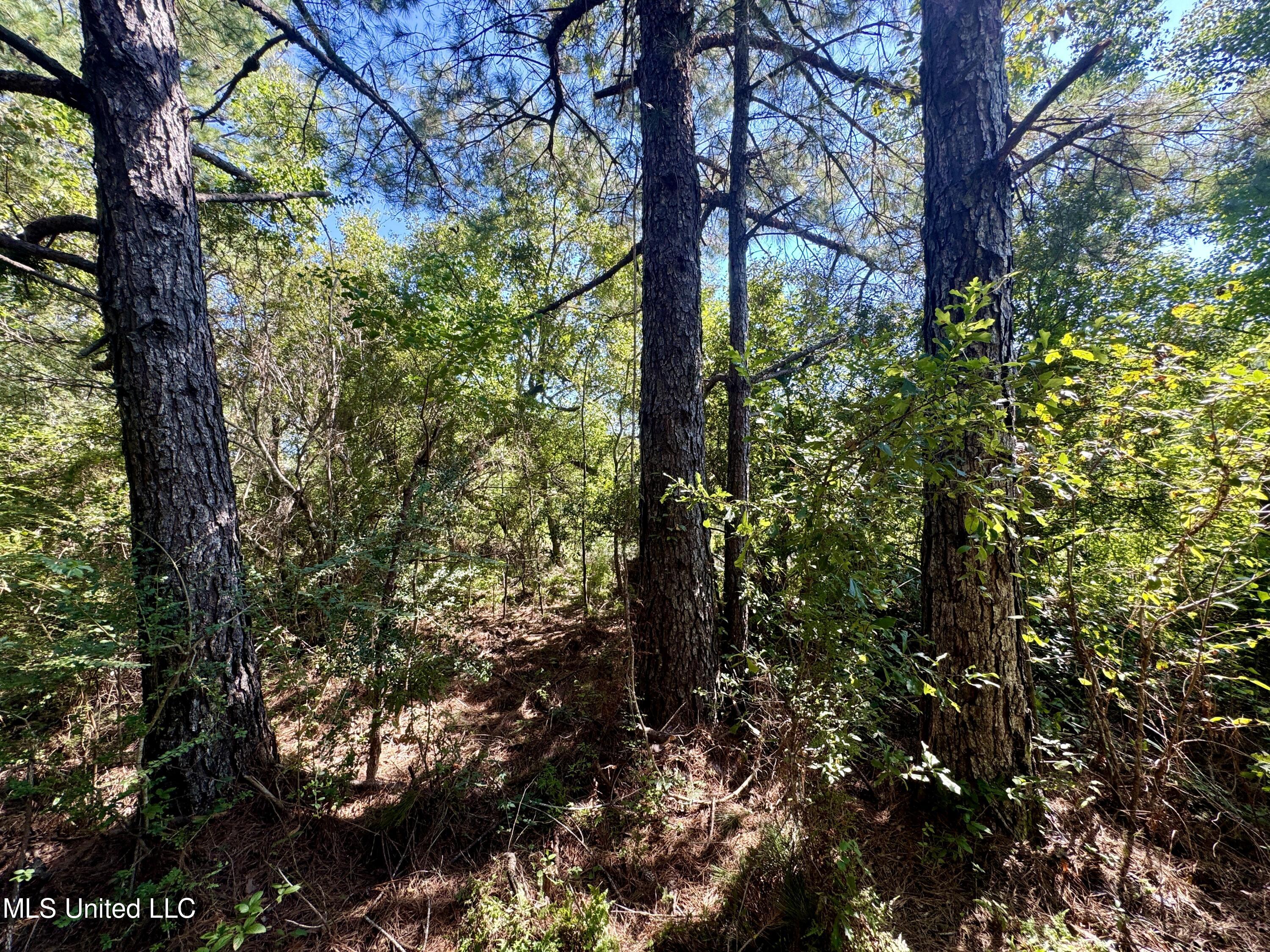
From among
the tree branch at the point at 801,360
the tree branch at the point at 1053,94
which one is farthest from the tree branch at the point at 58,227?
the tree branch at the point at 1053,94

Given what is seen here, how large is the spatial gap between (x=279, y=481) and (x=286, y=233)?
2371 millimetres

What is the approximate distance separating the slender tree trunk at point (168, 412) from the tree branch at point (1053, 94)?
13.9 ft

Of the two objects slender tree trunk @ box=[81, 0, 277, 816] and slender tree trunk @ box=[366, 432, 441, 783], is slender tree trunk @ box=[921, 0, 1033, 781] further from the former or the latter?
slender tree trunk @ box=[81, 0, 277, 816]

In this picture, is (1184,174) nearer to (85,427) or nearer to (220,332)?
(220,332)

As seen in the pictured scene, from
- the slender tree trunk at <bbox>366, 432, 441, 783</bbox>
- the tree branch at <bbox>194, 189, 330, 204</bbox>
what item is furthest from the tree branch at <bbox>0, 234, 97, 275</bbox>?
the slender tree trunk at <bbox>366, 432, 441, 783</bbox>

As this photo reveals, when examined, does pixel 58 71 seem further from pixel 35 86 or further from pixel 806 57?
pixel 806 57

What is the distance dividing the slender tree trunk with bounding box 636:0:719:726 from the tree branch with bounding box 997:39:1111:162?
5.39ft

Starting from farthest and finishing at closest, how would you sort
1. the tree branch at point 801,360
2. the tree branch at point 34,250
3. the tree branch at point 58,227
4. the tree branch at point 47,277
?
the tree branch at point 801,360 → the tree branch at point 58,227 → the tree branch at point 34,250 → the tree branch at point 47,277

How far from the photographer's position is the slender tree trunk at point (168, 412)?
2049 millimetres

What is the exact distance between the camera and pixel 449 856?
200 centimetres

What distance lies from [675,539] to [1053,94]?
2.77 meters

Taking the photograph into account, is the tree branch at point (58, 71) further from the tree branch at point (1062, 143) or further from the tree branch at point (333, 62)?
the tree branch at point (1062, 143)

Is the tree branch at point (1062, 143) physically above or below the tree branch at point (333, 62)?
below

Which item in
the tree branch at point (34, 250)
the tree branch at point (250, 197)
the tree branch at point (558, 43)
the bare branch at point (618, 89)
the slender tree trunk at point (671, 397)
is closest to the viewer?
the tree branch at point (34, 250)
